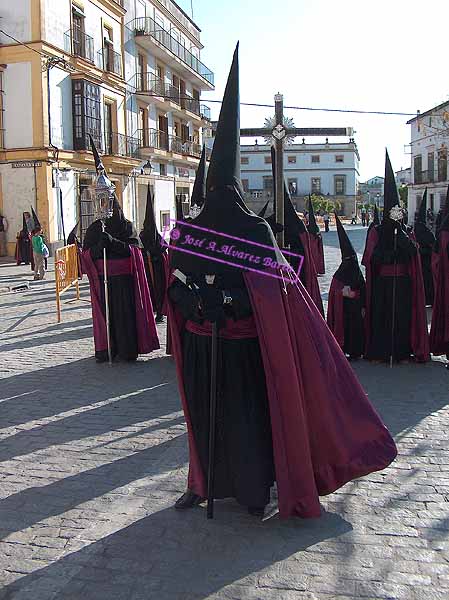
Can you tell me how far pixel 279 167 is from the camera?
30.9 ft

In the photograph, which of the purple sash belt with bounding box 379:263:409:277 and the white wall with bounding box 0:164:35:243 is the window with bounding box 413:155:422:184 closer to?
the white wall with bounding box 0:164:35:243

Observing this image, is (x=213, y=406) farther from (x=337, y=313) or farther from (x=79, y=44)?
(x=79, y=44)

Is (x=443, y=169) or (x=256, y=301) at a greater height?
(x=443, y=169)

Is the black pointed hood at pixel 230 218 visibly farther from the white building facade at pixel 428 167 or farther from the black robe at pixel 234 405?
the white building facade at pixel 428 167

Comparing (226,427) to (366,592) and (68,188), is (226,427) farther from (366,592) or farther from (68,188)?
(68,188)

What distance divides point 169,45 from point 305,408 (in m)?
35.1

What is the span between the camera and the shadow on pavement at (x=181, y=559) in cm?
315

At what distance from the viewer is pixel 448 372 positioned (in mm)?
7453

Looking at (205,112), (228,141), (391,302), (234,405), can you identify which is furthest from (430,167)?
(234,405)

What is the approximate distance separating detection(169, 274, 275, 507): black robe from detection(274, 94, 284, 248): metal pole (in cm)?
398

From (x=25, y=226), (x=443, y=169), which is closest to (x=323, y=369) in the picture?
(x=25, y=226)

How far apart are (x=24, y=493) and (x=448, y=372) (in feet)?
16.6

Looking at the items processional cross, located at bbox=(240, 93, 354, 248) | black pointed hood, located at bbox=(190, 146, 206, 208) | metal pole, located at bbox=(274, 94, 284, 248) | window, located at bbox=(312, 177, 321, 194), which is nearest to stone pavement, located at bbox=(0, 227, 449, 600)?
black pointed hood, located at bbox=(190, 146, 206, 208)

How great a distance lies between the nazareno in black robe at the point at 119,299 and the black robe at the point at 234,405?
4237mm
